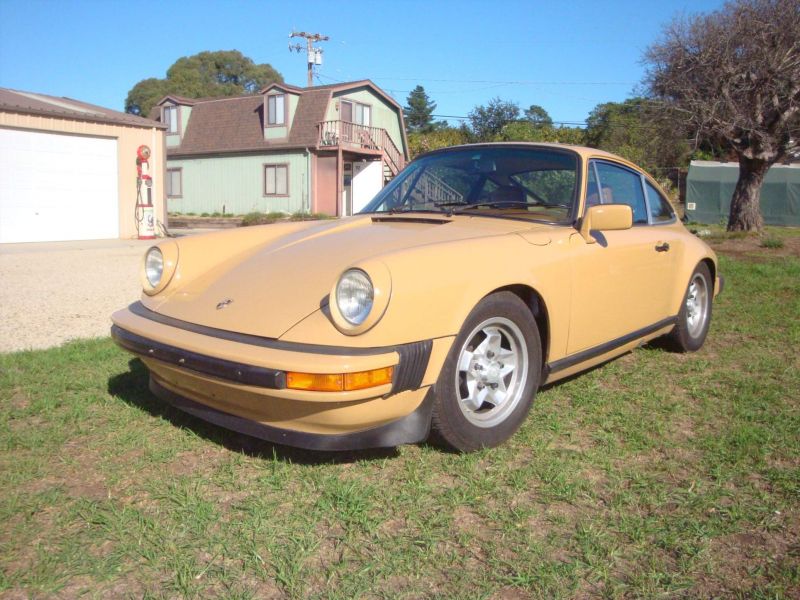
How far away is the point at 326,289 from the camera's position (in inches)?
108

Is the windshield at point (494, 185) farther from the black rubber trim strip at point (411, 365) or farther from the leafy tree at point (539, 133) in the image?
the leafy tree at point (539, 133)

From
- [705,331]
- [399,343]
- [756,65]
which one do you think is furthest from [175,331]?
[756,65]

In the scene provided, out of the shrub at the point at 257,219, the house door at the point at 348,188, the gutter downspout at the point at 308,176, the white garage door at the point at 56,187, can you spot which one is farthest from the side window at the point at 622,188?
the house door at the point at 348,188

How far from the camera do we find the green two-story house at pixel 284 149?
1020 inches

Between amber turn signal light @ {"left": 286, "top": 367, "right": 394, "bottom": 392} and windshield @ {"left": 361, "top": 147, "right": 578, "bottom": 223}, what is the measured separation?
1619 millimetres

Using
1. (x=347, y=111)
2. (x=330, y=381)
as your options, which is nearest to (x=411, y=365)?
(x=330, y=381)

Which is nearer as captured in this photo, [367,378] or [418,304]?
[367,378]

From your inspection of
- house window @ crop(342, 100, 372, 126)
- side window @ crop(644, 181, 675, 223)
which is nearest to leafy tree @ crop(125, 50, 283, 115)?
house window @ crop(342, 100, 372, 126)

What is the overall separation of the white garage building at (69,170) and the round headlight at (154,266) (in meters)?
11.2

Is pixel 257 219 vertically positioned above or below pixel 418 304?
above

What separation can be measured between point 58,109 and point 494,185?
12649 millimetres

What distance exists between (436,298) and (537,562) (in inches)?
39.7

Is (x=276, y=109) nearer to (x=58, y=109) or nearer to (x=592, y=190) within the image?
(x=58, y=109)

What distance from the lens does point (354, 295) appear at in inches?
100
